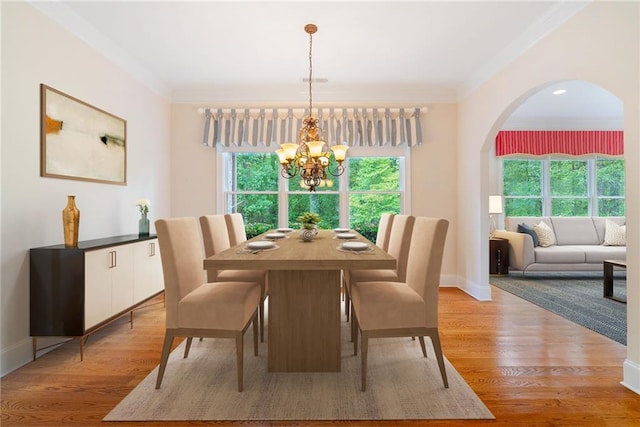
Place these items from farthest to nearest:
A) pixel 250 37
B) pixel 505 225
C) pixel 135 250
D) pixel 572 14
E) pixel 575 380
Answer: pixel 505 225 < pixel 250 37 < pixel 135 250 < pixel 572 14 < pixel 575 380

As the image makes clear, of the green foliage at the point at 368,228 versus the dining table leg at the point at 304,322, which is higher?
the green foliage at the point at 368,228

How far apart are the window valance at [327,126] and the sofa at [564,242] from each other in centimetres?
239

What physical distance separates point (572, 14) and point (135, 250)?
13.1 feet

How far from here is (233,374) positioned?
2.14 m

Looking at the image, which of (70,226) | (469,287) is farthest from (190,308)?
(469,287)

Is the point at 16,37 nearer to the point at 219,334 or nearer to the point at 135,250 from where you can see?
the point at 135,250

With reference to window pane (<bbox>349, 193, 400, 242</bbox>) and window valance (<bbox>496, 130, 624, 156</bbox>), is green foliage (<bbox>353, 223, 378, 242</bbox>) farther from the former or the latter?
window valance (<bbox>496, 130, 624, 156</bbox>)

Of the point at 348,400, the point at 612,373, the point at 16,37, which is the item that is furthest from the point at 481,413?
the point at 16,37

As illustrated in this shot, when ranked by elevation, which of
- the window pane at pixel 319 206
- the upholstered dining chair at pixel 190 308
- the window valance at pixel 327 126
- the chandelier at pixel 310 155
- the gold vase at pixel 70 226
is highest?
the window valance at pixel 327 126

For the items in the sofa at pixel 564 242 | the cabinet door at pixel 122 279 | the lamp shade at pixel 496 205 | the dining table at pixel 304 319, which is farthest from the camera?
the lamp shade at pixel 496 205

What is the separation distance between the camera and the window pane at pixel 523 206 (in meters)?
6.17

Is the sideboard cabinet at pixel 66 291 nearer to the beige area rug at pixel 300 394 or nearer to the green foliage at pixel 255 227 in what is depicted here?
the beige area rug at pixel 300 394

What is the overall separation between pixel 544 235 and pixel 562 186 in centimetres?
158

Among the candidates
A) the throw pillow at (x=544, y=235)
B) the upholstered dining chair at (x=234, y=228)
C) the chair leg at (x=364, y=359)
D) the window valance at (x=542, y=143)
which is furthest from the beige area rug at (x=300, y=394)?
the window valance at (x=542, y=143)
